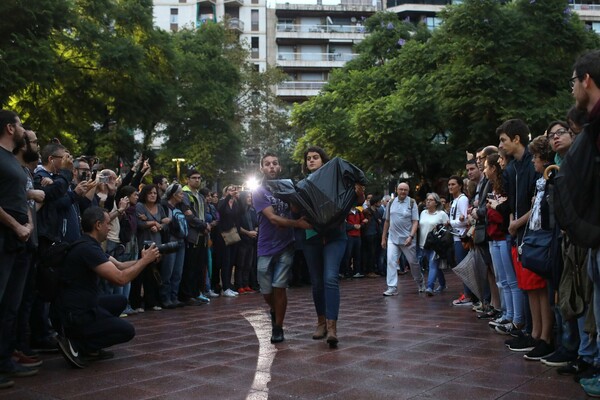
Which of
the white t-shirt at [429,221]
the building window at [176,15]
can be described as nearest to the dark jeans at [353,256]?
the white t-shirt at [429,221]

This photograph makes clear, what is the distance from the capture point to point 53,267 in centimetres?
575

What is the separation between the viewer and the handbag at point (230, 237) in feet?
39.0

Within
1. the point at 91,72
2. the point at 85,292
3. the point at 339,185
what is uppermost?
the point at 91,72

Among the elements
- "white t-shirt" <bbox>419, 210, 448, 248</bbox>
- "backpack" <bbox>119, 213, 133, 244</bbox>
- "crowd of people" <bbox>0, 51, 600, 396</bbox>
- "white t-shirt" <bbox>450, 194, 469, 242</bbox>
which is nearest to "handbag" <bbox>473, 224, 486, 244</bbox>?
"crowd of people" <bbox>0, 51, 600, 396</bbox>

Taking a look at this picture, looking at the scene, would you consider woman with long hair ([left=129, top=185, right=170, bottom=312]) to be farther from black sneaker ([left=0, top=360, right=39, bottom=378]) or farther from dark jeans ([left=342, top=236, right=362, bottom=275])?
dark jeans ([left=342, top=236, right=362, bottom=275])

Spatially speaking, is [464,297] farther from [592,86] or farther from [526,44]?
[526,44]

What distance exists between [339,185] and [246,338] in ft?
6.77

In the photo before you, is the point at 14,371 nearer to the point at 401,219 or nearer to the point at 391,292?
the point at 391,292

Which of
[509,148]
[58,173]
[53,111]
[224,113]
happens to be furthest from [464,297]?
[224,113]

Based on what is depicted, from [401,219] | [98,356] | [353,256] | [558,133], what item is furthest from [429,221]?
[98,356]

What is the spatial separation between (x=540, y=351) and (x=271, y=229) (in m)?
2.89

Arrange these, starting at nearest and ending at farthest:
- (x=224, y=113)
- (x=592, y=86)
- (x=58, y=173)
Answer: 1. (x=592, y=86)
2. (x=58, y=173)
3. (x=224, y=113)

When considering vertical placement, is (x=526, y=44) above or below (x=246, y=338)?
above

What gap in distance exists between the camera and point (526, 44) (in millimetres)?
25344
